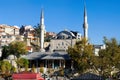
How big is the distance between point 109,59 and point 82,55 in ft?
15.9

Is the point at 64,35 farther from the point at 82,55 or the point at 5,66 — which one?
the point at 5,66

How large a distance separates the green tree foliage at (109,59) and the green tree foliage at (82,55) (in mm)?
1754

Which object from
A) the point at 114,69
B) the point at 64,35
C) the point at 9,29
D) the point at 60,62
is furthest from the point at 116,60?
the point at 9,29

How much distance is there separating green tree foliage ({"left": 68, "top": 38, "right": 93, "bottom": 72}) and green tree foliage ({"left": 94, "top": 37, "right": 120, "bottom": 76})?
1.75 m

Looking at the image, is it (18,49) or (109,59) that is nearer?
(109,59)

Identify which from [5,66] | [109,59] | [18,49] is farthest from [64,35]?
[109,59]

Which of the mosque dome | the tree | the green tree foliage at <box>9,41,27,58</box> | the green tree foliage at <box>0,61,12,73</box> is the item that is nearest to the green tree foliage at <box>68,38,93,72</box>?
the tree

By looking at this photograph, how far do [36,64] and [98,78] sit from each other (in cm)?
1522

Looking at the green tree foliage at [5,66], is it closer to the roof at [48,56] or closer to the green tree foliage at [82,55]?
the roof at [48,56]

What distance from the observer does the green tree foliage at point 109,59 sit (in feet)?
161

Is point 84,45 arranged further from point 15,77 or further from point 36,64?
point 15,77

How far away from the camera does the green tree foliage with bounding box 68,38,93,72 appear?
5134cm

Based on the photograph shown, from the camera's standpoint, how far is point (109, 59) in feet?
162

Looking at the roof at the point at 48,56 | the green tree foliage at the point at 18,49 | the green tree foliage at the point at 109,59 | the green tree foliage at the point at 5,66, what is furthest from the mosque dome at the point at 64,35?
the green tree foliage at the point at 109,59
